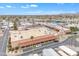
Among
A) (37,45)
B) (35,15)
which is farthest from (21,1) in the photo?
(37,45)

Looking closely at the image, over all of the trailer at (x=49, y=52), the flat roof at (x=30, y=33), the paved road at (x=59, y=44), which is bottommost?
the trailer at (x=49, y=52)

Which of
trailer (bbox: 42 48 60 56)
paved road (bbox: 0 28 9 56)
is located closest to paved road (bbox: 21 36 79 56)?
trailer (bbox: 42 48 60 56)

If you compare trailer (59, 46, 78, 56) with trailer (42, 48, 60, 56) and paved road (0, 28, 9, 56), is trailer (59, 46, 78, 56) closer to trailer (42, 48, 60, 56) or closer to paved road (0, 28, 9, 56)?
trailer (42, 48, 60, 56)

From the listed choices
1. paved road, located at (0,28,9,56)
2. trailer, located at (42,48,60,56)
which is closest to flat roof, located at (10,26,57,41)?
paved road, located at (0,28,9,56)

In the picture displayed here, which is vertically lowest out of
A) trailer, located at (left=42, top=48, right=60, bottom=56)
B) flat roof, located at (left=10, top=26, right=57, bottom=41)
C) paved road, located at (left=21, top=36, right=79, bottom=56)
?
trailer, located at (left=42, top=48, right=60, bottom=56)

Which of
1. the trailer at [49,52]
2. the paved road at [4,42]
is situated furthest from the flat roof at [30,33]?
the trailer at [49,52]

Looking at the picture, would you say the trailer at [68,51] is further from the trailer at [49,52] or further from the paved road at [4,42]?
the paved road at [4,42]

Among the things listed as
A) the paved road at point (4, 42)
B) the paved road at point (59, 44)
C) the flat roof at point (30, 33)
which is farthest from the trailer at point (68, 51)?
the paved road at point (4, 42)

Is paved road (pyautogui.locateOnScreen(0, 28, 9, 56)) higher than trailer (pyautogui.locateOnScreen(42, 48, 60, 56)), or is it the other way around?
paved road (pyautogui.locateOnScreen(0, 28, 9, 56))

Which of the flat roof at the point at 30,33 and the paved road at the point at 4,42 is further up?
the flat roof at the point at 30,33

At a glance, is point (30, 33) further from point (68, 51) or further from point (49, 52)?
point (68, 51)

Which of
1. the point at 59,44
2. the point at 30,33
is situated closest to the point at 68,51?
the point at 59,44
